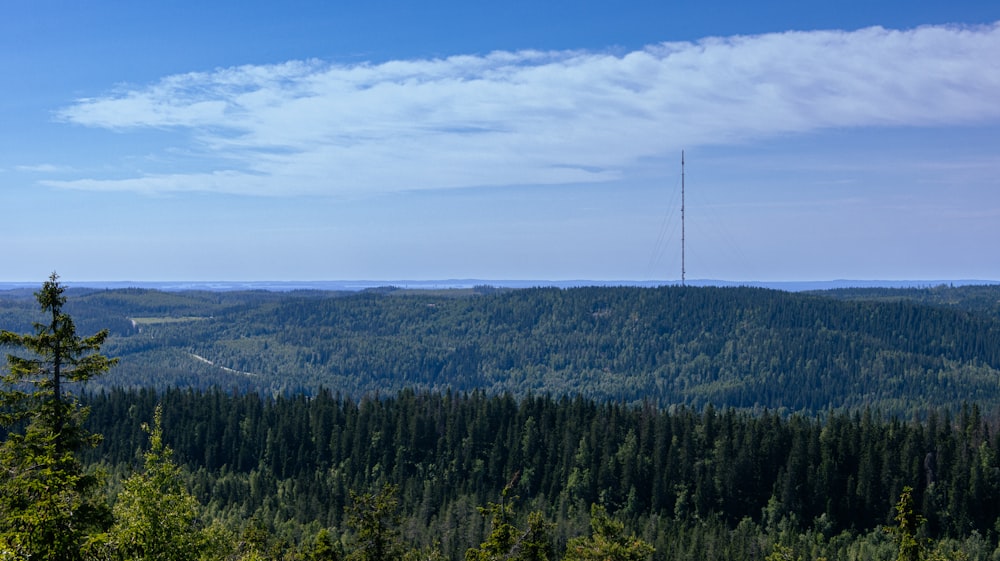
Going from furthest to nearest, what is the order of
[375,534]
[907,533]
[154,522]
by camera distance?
[375,534] < [907,533] < [154,522]

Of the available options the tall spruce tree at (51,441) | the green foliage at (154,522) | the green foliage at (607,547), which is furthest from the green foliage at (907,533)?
the tall spruce tree at (51,441)

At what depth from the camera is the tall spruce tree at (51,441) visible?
81.6ft

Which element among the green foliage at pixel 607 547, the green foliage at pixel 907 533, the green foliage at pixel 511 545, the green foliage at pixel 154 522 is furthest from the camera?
the green foliage at pixel 607 547

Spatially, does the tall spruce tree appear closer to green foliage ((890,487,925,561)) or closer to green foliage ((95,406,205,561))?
green foliage ((95,406,205,561))

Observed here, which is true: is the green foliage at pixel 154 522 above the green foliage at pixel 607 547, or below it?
above

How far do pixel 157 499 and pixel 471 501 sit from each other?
13530 cm

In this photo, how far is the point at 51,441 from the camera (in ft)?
107

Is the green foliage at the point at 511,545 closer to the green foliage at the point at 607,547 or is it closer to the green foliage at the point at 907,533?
the green foliage at the point at 607,547

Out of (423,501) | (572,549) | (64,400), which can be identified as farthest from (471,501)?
(64,400)

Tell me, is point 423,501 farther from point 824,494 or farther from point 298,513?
point 824,494

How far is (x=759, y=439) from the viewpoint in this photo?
173250 millimetres

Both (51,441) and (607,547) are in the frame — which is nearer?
(51,441)

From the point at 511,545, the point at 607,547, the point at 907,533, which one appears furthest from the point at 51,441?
the point at 907,533

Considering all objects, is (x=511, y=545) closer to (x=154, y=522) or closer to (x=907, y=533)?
(x=907, y=533)
